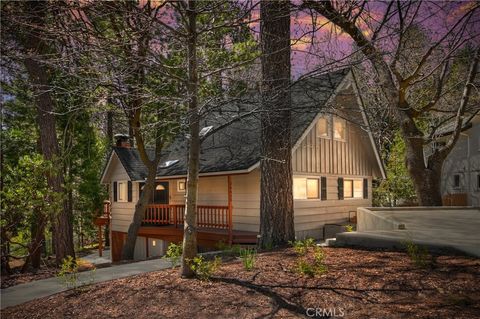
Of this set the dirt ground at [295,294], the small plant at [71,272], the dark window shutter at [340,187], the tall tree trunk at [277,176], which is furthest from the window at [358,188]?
the small plant at [71,272]

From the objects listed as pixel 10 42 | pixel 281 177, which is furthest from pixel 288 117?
pixel 10 42

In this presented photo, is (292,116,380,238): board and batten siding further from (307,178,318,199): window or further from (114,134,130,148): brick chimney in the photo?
(114,134,130,148): brick chimney

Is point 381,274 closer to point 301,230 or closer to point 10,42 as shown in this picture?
point 301,230

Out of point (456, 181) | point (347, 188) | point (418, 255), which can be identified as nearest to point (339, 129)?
point (347, 188)

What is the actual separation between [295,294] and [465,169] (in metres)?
23.9

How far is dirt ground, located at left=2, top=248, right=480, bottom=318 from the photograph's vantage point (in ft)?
14.1

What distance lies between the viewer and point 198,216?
650 inches

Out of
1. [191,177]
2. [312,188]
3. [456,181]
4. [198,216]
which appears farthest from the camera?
[456,181]

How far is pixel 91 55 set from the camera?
6.50 meters

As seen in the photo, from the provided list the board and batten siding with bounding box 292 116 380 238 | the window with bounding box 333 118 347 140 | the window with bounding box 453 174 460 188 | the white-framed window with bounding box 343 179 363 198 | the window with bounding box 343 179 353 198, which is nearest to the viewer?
the board and batten siding with bounding box 292 116 380 238

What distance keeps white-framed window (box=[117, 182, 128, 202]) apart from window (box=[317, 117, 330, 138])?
10997 millimetres

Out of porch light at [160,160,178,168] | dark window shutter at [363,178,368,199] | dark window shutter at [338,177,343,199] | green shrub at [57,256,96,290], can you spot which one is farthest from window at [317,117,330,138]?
green shrub at [57,256,96,290]

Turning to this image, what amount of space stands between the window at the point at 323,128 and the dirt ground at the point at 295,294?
971 centimetres

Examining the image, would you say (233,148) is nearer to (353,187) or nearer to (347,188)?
(347,188)
